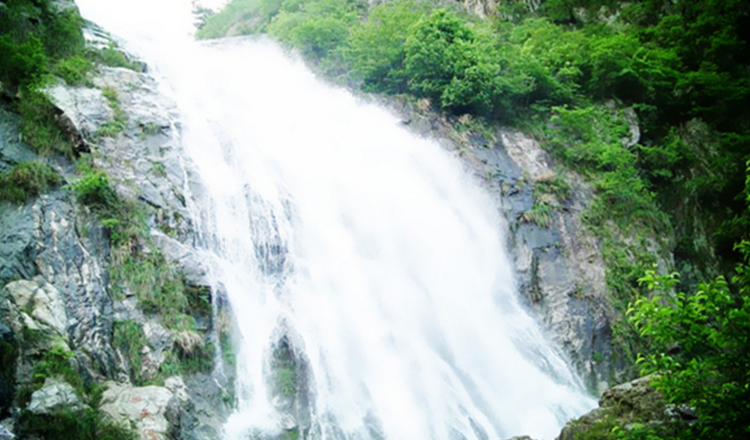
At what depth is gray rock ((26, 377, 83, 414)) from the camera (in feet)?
20.4

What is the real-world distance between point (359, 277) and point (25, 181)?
584 centimetres

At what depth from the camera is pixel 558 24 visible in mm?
21562

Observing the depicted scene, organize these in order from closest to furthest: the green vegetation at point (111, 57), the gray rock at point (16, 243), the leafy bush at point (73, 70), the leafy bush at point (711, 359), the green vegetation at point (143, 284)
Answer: the leafy bush at point (711, 359)
the gray rock at point (16, 243)
the green vegetation at point (143, 284)
the leafy bush at point (73, 70)
the green vegetation at point (111, 57)

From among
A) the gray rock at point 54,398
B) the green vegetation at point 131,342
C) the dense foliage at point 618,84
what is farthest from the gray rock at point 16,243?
the dense foliage at point 618,84

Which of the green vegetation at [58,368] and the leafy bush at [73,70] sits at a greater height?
the leafy bush at [73,70]

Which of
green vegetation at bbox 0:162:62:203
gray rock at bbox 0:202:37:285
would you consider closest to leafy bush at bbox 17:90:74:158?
green vegetation at bbox 0:162:62:203

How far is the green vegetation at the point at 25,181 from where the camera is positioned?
8.30 m

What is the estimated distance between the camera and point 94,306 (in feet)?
26.0

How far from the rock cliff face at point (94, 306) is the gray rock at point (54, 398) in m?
0.01

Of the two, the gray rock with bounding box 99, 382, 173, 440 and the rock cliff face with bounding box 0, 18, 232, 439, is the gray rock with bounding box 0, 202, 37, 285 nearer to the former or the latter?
the rock cliff face with bounding box 0, 18, 232, 439

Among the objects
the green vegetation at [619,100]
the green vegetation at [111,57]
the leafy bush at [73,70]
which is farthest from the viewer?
the green vegetation at [619,100]

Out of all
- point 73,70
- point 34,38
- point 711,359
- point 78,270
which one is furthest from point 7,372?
point 73,70

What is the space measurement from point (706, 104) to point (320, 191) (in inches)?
497

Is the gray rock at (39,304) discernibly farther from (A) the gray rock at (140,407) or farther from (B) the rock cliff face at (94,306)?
(A) the gray rock at (140,407)
